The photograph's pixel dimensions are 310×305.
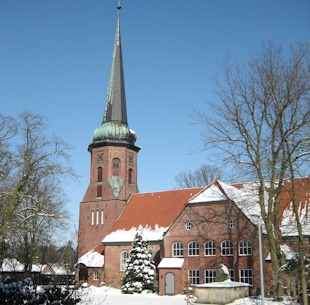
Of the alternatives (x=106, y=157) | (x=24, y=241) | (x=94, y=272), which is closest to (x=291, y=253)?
(x=24, y=241)

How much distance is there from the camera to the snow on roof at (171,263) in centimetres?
3386

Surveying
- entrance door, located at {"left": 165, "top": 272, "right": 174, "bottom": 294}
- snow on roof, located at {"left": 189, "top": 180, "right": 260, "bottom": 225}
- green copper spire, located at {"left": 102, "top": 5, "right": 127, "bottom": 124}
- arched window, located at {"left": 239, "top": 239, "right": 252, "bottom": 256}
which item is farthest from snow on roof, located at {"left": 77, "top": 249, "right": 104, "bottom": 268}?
arched window, located at {"left": 239, "top": 239, "right": 252, "bottom": 256}

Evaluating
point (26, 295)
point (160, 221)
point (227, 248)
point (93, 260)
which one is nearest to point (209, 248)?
point (227, 248)

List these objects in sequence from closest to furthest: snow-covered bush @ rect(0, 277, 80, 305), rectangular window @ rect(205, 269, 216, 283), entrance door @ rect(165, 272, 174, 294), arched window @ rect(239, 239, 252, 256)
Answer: snow-covered bush @ rect(0, 277, 80, 305) < arched window @ rect(239, 239, 252, 256) < rectangular window @ rect(205, 269, 216, 283) < entrance door @ rect(165, 272, 174, 294)

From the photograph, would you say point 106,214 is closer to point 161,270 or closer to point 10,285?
point 161,270

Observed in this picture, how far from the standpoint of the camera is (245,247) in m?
31.9

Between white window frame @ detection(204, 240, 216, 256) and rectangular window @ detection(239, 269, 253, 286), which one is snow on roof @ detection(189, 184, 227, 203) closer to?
white window frame @ detection(204, 240, 216, 256)

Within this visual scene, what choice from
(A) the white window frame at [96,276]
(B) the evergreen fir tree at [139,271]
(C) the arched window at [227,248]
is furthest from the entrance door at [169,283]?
(A) the white window frame at [96,276]

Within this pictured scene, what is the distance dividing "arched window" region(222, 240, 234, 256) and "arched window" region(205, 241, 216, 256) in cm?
88

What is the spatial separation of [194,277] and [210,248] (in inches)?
104

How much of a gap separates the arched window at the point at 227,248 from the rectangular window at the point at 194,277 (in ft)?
9.21

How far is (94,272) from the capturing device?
4206 centimetres

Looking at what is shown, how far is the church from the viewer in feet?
105

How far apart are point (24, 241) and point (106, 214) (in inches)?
734
